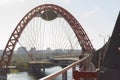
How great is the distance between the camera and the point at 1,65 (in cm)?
8106

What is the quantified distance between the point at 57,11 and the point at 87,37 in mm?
9866

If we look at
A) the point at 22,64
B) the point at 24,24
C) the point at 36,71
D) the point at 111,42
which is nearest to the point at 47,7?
the point at 24,24

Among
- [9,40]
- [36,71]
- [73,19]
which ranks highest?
[73,19]

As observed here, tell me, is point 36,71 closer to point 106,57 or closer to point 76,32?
point 76,32

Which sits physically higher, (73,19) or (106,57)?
(73,19)

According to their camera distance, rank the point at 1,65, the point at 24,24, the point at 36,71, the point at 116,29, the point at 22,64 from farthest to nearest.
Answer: the point at 22,64
the point at 36,71
the point at 1,65
the point at 24,24
the point at 116,29

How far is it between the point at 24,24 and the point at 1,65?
12509 millimetres

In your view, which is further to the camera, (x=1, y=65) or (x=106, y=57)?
(x=1, y=65)

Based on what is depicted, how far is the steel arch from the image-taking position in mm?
76062

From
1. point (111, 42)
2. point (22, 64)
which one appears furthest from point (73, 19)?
point (111, 42)

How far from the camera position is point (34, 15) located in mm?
75938

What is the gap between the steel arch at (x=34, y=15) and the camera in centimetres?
7606

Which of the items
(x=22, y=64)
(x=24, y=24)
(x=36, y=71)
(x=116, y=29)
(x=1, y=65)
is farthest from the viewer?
(x=22, y=64)

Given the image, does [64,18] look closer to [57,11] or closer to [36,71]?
[57,11]
